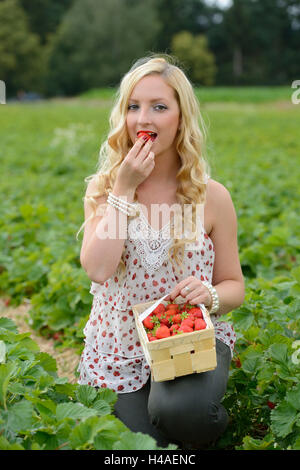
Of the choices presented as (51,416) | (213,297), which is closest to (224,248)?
(213,297)

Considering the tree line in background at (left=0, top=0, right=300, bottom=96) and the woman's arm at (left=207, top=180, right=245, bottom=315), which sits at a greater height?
the tree line in background at (left=0, top=0, right=300, bottom=96)

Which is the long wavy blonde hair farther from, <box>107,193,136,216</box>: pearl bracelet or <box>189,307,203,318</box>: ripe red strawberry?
<box>189,307,203,318</box>: ripe red strawberry

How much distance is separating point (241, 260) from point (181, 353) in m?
2.51

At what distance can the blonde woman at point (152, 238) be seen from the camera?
7.04 feet

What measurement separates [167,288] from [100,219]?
0.38 m

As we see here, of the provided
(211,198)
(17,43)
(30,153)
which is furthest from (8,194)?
(17,43)

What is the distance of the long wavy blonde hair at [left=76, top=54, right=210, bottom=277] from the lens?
7.51 feet

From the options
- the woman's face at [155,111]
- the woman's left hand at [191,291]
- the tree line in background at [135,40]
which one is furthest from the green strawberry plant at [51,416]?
the tree line in background at [135,40]

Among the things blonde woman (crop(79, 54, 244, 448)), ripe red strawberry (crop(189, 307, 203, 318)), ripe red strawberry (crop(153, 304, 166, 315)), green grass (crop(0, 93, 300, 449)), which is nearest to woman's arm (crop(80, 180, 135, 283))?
blonde woman (crop(79, 54, 244, 448))

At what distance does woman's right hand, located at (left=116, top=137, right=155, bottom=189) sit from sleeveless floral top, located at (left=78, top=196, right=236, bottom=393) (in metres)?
0.20

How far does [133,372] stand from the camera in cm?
229

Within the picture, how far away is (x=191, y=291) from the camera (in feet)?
6.88

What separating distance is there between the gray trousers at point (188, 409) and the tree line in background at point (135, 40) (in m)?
48.6

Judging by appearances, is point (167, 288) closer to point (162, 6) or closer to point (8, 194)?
point (8, 194)
